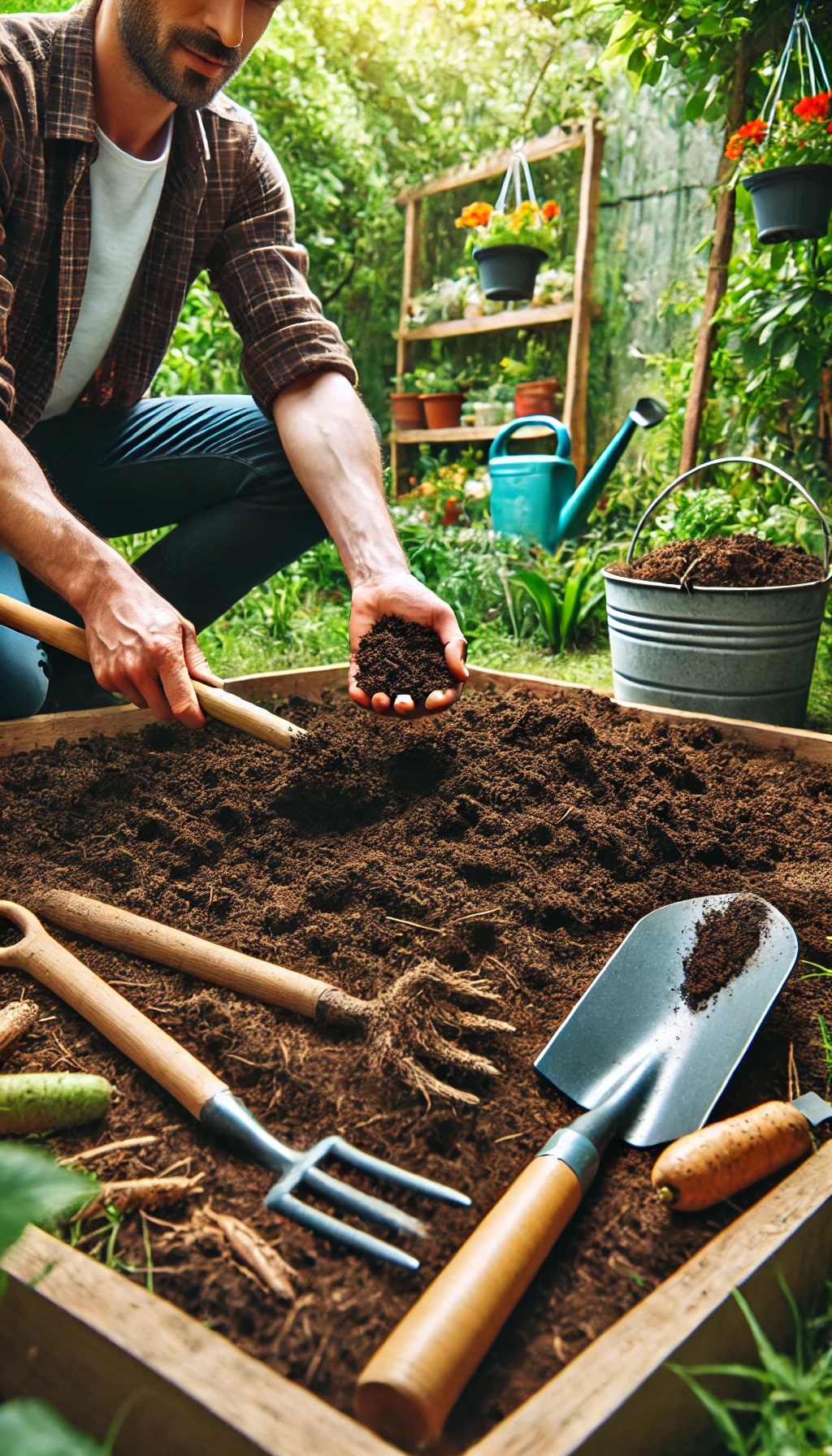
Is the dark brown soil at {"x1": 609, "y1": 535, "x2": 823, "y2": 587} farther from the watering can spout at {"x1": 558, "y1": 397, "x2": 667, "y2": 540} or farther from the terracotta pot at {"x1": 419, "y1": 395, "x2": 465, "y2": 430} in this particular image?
the terracotta pot at {"x1": 419, "y1": 395, "x2": 465, "y2": 430}

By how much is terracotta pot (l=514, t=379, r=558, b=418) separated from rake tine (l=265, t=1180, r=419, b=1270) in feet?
16.9

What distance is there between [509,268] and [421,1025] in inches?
182

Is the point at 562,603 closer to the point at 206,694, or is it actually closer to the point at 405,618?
the point at 405,618

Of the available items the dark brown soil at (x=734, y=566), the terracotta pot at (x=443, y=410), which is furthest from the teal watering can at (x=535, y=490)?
the dark brown soil at (x=734, y=566)

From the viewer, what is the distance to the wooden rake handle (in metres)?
1.71

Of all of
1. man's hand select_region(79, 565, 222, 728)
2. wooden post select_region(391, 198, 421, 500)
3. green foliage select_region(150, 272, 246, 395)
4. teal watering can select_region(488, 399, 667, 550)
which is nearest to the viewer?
man's hand select_region(79, 565, 222, 728)

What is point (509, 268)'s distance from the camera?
15.8 ft

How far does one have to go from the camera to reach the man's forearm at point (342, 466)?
Answer: 2.08 meters

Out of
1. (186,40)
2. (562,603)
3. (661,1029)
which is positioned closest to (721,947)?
(661,1029)

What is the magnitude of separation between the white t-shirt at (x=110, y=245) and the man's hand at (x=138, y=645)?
2.89 ft

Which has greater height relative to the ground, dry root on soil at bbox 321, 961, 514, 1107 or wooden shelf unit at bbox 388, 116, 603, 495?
wooden shelf unit at bbox 388, 116, 603, 495

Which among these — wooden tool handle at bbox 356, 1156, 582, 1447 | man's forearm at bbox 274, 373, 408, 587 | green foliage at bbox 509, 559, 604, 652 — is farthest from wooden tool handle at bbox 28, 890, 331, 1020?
green foliage at bbox 509, 559, 604, 652

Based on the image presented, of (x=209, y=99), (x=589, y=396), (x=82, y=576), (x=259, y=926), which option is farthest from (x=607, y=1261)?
(x=589, y=396)

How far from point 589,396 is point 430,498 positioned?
1152mm
